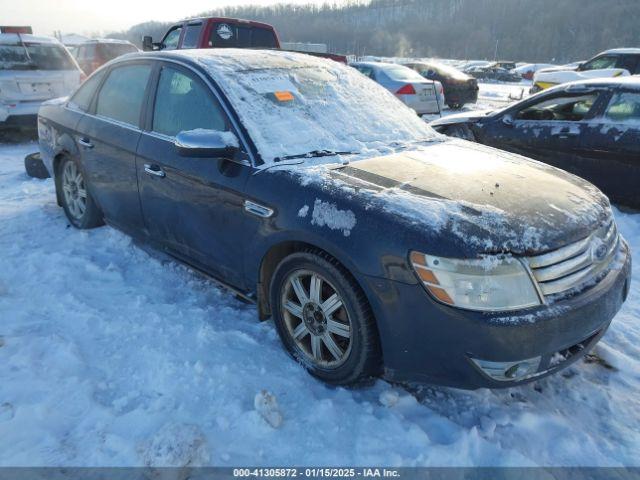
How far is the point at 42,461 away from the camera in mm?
1995

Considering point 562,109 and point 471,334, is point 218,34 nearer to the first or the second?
point 562,109

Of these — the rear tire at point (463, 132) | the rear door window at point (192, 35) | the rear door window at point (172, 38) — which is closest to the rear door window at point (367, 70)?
the rear door window at point (192, 35)

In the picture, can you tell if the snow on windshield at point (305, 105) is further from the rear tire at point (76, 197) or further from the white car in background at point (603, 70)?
the white car in background at point (603, 70)

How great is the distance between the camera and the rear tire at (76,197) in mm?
4125

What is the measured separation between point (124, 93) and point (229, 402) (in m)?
2.58

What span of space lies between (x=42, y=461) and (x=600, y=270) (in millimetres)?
2706

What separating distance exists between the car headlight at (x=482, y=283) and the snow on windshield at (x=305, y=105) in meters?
1.17

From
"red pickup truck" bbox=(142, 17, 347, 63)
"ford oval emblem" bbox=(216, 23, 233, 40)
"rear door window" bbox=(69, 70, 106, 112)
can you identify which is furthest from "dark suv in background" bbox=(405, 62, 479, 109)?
"rear door window" bbox=(69, 70, 106, 112)

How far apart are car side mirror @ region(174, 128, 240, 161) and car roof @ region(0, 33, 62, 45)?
6.96 m

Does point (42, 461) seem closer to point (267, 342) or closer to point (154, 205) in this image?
point (267, 342)

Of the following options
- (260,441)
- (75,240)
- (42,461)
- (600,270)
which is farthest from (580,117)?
(42,461)

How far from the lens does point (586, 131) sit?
5062 mm

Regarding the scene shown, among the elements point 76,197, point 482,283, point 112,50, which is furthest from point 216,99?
point 112,50

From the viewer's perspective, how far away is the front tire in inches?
88.0
